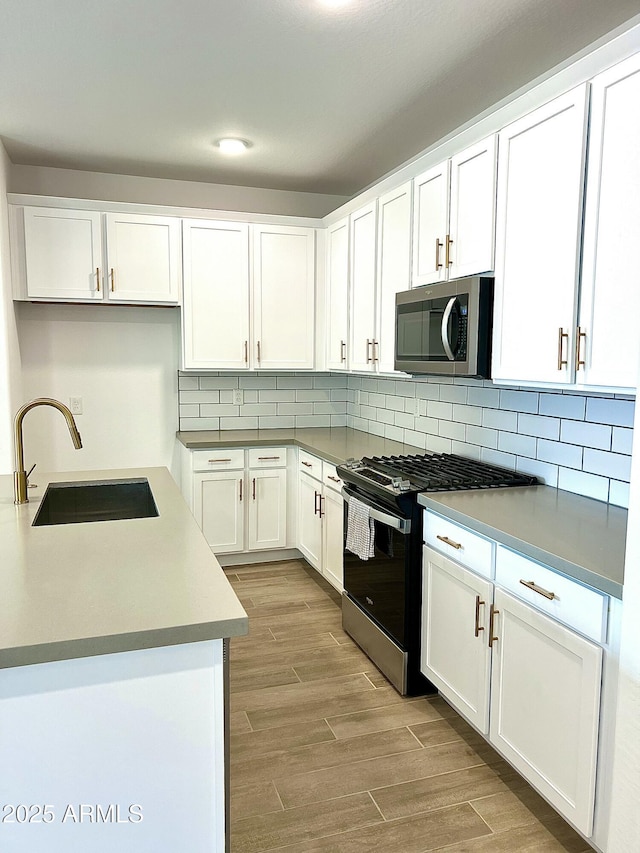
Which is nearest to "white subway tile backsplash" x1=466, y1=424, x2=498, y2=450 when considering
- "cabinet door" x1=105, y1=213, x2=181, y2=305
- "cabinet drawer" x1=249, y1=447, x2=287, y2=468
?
"cabinet drawer" x1=249, y1=447, x2=287, y2=468

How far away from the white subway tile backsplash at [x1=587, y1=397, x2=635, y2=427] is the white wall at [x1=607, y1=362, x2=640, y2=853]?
0.80 meters

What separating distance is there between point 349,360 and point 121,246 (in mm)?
1581

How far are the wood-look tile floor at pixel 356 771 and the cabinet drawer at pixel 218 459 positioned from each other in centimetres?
131

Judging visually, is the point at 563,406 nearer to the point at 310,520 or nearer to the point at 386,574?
the point at 386,574

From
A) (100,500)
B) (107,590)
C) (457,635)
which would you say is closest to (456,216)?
(457,635)

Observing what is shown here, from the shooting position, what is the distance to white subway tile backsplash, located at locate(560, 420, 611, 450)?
92.8 inches

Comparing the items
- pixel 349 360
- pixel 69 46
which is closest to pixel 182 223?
pixel 349 360

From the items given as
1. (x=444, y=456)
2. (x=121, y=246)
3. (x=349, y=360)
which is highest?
(x=121, y=246)

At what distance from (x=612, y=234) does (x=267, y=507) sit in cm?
291

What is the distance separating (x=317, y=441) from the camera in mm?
4090

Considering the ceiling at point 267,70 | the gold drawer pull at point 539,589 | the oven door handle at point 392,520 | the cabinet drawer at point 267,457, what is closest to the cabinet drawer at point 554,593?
the gold drawer pull at point 539,589

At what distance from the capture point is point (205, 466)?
4094 mm

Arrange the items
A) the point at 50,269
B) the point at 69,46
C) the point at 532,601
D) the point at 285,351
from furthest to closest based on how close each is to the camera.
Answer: the point at 285,351
the point at 50,269
the point at 69,46
the point at 532,601

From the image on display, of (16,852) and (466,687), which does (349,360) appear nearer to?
(466,687)
